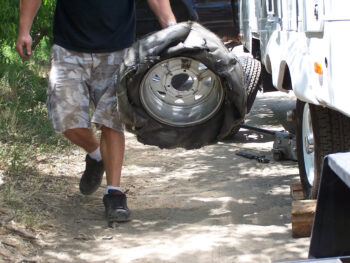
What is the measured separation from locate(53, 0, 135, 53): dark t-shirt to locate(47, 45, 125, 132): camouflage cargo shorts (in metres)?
0.06

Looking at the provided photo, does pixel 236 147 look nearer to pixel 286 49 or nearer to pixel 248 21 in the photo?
pixel 248 21

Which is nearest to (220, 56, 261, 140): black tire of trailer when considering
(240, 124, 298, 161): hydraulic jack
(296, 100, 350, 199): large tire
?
(240, 124, 298, 161): hydraulic jack

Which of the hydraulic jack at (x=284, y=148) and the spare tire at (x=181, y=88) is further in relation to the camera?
the hydraulic jack at (x=284, y=148)

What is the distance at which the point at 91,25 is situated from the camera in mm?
4293

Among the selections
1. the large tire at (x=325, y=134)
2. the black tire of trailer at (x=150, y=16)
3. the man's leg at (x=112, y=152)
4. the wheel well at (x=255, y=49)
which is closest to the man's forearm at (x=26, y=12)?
the man's leg at (x=112, y=152)

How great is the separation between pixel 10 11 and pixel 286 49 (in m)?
2.91

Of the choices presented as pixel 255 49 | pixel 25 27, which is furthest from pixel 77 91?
pixel 255 49

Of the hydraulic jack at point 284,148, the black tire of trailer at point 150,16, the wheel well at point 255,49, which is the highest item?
the black tire of trailer at point 150,16

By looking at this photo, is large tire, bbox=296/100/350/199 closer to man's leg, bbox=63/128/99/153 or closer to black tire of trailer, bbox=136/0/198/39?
man's leg, bbox=63/128/99/153

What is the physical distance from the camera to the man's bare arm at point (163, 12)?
4270 millimetres

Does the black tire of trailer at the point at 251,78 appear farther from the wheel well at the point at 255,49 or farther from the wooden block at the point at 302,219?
the wooden block at the point at 302,219

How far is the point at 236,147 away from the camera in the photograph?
23.1 ft

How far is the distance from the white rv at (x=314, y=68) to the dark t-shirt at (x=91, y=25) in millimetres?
1103

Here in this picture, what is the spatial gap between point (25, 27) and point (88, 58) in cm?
44
